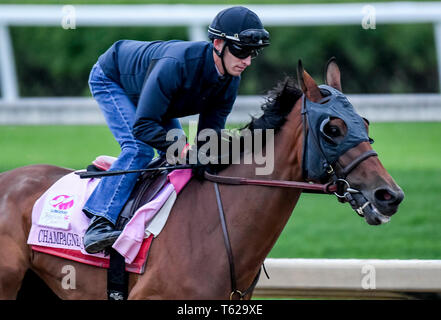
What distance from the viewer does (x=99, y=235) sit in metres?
4.16

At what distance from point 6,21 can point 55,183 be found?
8095mm

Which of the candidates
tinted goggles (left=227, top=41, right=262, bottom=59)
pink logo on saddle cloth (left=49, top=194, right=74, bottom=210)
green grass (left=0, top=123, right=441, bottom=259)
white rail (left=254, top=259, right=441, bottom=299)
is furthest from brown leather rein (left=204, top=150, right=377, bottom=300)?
green grass (left=0, top=123, right=441, bottom=259)

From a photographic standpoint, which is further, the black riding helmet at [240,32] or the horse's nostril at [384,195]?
the black riding helmet at [240,32]

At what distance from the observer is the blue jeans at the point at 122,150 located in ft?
14.0

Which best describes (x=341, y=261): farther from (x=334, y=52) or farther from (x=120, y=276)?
(x=334, y=52)

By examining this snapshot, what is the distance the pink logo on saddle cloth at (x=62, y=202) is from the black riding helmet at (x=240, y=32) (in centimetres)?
131

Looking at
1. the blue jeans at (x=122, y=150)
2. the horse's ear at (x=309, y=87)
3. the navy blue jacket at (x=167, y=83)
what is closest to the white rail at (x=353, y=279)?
the navy blue jacket at (x=167, y=83)

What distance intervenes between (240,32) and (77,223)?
4.89 feet

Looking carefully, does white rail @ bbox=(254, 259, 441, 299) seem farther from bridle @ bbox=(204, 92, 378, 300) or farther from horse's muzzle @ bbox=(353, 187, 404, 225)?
horse's muzzle @ bbox=(353, 187, 404, 225)

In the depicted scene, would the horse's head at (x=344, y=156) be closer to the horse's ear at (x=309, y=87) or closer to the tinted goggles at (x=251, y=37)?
the horse's ear at (x=309, y=87)

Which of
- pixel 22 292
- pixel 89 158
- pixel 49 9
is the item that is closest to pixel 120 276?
pixel 22 292

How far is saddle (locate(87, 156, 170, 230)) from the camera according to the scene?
4.27 metres

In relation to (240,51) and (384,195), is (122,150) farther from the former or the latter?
(384,195)

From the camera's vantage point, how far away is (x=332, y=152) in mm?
3826
